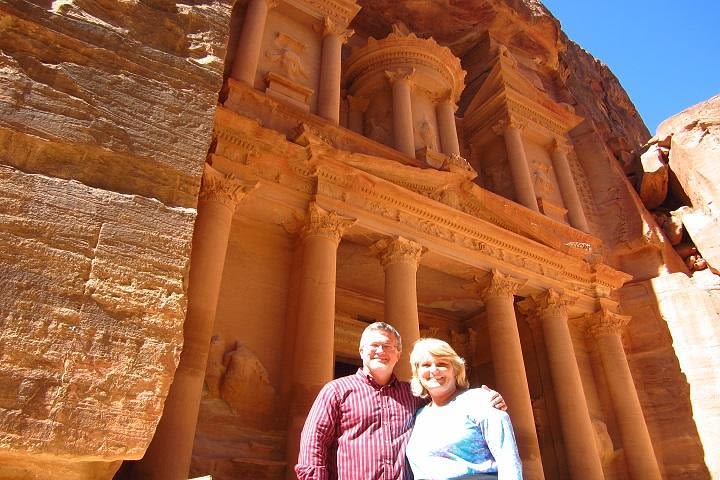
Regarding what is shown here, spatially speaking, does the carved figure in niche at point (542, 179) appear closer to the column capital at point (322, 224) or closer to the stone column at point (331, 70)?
the stone column at point (331, 70)

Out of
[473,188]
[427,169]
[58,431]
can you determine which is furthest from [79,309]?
[473,188]

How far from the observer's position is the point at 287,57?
43.5 feet

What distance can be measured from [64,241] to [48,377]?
2.11 ft

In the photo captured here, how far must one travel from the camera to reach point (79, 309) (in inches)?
93.2

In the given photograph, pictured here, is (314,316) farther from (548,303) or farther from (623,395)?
(623,395)

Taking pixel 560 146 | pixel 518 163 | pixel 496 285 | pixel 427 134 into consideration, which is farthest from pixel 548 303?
pixel 560 146

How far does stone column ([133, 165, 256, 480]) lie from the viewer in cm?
638

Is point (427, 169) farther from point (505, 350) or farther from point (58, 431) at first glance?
point (58, 431)

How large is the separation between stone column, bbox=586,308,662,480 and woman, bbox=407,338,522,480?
38.9 feet

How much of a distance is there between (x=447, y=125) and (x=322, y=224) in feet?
25.8

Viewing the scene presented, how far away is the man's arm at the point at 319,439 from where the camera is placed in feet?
8.70

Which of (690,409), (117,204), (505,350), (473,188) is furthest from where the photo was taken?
(690,409)

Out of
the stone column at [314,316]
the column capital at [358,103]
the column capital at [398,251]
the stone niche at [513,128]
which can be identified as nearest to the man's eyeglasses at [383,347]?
the stone column at [314,316]

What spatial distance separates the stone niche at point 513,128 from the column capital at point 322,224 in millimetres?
8669
